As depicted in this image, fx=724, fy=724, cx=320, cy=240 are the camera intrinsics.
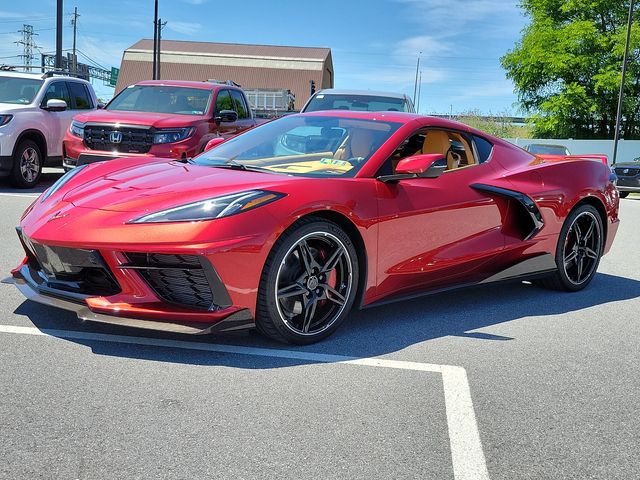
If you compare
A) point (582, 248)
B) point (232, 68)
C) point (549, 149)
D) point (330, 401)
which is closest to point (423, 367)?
point (330, 401)

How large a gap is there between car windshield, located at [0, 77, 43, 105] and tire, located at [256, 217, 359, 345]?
944cm

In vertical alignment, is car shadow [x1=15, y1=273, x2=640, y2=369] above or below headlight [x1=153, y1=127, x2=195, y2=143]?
below

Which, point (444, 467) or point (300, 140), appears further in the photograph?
point (300, 140)

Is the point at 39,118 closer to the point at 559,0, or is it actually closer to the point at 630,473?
the point at 630,473

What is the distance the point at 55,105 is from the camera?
11477mm

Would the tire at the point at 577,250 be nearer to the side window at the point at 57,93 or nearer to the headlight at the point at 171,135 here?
the headlight at the point at 171,135

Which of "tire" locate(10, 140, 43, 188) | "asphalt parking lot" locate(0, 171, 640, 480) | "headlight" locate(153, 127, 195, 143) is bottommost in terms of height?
"asphalt parking lot" locate(0, 171, 640, 480)

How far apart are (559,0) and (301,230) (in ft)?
145

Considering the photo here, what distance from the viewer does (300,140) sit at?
197 inches

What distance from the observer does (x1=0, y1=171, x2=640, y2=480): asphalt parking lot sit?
2652mm

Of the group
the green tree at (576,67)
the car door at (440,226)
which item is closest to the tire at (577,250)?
the car door at (440,226)

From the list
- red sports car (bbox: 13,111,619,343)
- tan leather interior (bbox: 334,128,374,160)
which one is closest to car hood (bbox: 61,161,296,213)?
red sports car (bbox: 13,111,619,343)

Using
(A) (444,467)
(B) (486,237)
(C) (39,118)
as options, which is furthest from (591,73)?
(A) (444,467)

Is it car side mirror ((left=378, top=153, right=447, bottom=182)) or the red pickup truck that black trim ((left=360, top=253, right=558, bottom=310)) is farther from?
the red pickup truck
